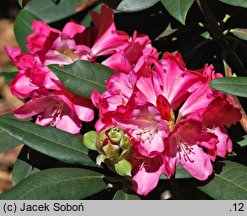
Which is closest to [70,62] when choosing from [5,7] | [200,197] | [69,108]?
[69,108]

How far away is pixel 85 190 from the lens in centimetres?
156

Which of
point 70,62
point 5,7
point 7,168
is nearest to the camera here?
point 70,62

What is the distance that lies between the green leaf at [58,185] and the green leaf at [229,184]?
27 centimetres

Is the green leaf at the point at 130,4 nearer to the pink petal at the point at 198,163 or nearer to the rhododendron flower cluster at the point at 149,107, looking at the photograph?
the rhododendron flower cluster at the point at 149,107

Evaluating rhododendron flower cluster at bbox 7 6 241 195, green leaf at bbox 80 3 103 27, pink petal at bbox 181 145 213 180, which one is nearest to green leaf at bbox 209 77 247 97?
rhododendron flower cluster at bbox 7 6 241 195

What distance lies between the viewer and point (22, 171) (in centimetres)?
178

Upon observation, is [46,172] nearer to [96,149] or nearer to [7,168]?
[96,149]

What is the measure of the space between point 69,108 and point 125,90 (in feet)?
0.70

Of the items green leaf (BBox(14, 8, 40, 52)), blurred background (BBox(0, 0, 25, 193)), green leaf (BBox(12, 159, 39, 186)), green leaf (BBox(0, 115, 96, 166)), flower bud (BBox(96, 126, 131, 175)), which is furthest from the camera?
blurred background (BBox(0, 0, 25, 193))

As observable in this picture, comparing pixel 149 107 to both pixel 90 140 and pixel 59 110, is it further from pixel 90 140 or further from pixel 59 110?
pixel 59 110

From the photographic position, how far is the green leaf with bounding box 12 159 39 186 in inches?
69.9

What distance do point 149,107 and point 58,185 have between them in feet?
0.97

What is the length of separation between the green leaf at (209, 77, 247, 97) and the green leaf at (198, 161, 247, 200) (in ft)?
0.67

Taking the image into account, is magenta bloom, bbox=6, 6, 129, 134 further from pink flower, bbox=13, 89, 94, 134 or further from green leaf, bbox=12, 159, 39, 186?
green leaf, bbox=12, 159, 39, 186
